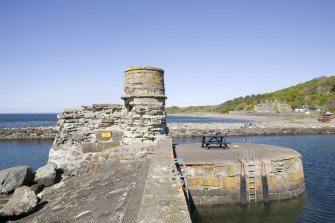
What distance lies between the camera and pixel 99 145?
11.2m

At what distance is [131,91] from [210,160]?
12.9 feet

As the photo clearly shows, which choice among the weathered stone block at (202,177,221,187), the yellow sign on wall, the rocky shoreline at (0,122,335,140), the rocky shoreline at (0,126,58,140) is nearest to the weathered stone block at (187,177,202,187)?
the weathered stone block at (202,177,221,187)

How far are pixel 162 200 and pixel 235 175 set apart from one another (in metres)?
5.51

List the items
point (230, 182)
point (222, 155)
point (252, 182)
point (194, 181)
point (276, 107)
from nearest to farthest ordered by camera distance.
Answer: point (194, 181) < point (230, 182) < point (252, 182) < point (222, 155) < point (276, 107)

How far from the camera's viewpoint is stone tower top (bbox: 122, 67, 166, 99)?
35.9 ft

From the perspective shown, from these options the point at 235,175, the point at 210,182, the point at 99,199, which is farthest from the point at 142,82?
the point at 99,199

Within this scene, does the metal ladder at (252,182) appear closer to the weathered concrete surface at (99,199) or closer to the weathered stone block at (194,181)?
the weathered stone block at (194,181)

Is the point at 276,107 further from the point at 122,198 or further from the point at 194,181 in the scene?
the point at 122,198

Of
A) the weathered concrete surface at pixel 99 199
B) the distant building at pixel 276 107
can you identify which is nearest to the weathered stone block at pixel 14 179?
the weathered concrete surface at pixel 99 199

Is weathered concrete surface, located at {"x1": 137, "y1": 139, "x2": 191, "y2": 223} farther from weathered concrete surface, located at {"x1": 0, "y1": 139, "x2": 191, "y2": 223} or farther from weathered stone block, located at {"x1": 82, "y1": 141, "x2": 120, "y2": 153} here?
weathered stone block, located at {"x1": 82, "y1": 141, "x2": 120, "y2": 153}

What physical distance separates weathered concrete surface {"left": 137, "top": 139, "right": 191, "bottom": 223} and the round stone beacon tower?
398 centimetres

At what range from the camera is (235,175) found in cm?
946

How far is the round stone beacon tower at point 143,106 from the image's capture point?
35.9 feet

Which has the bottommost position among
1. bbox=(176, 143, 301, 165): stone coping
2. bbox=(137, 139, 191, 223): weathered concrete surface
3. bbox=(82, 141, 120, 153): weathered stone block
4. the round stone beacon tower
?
bbox=(176, 143, 301, 165): stone coping
